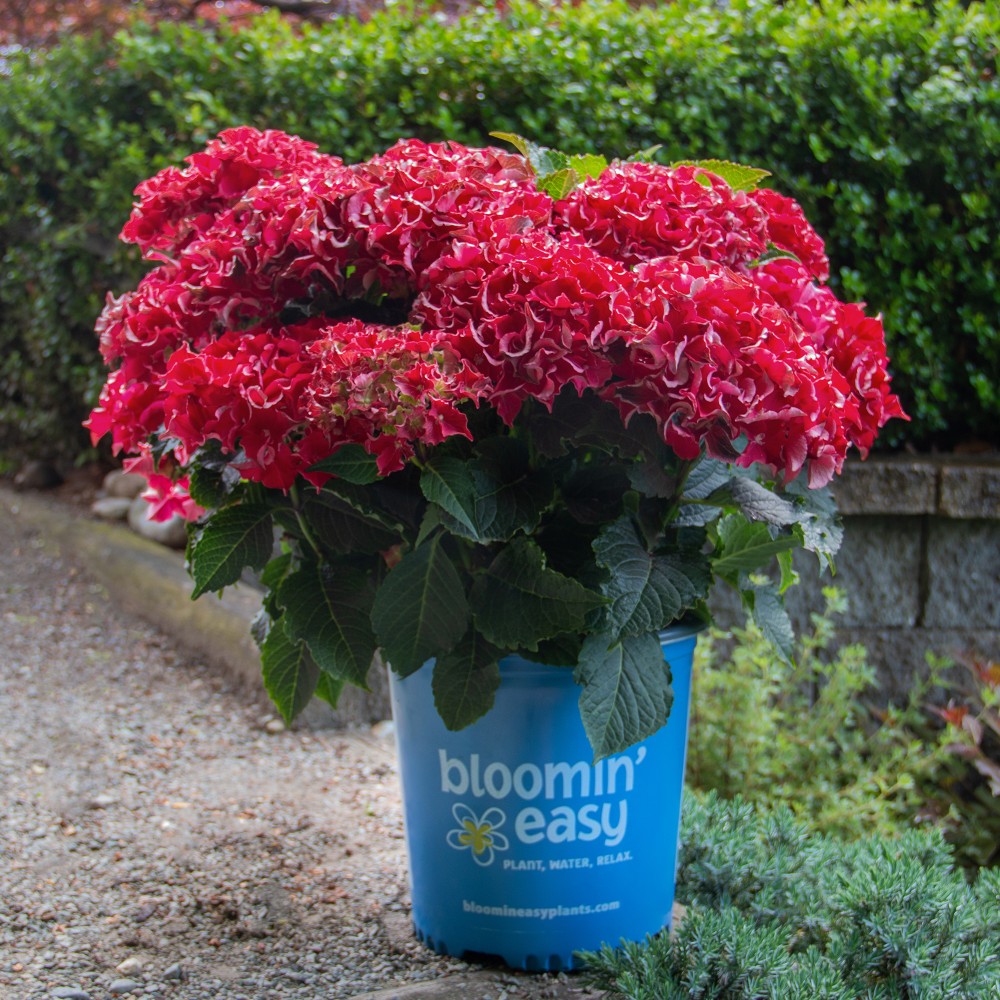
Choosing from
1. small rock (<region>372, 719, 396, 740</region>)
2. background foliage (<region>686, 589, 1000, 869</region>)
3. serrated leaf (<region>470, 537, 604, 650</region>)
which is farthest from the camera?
small rock (<region>372, 719, 396, 740</region>)

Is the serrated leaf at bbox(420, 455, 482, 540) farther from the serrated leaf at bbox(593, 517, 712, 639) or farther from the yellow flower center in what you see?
the yellow flower center

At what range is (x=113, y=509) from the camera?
4.39 metres

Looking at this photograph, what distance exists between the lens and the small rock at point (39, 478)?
4.90m

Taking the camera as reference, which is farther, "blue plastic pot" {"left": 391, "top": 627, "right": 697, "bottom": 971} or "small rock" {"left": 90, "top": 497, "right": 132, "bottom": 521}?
"small rock" {"left": 90, "top": 497, "right": 132, "bottom": 521}

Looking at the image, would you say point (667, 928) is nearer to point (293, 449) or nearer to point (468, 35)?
point (293, 449)

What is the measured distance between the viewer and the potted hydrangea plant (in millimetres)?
1395

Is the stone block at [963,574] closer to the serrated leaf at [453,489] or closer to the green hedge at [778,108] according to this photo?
the green hedge at [778,108]

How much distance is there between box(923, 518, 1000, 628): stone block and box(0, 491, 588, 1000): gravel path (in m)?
1.54

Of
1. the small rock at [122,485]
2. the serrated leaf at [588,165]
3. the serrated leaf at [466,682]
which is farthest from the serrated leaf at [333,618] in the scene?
the small rock at [122,485]

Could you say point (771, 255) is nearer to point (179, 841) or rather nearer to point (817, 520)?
point (817, 520)

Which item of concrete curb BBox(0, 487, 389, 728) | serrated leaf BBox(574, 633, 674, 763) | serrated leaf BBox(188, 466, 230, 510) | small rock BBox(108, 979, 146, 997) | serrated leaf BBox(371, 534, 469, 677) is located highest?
serrated leaf BBox(188, 466, 230, 510)

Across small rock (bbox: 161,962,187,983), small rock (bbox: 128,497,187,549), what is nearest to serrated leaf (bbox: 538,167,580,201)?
small rock (bbox: 161,962,187,983)

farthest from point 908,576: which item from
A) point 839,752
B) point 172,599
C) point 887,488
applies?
point 172,599

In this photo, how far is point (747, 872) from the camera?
1931mm
